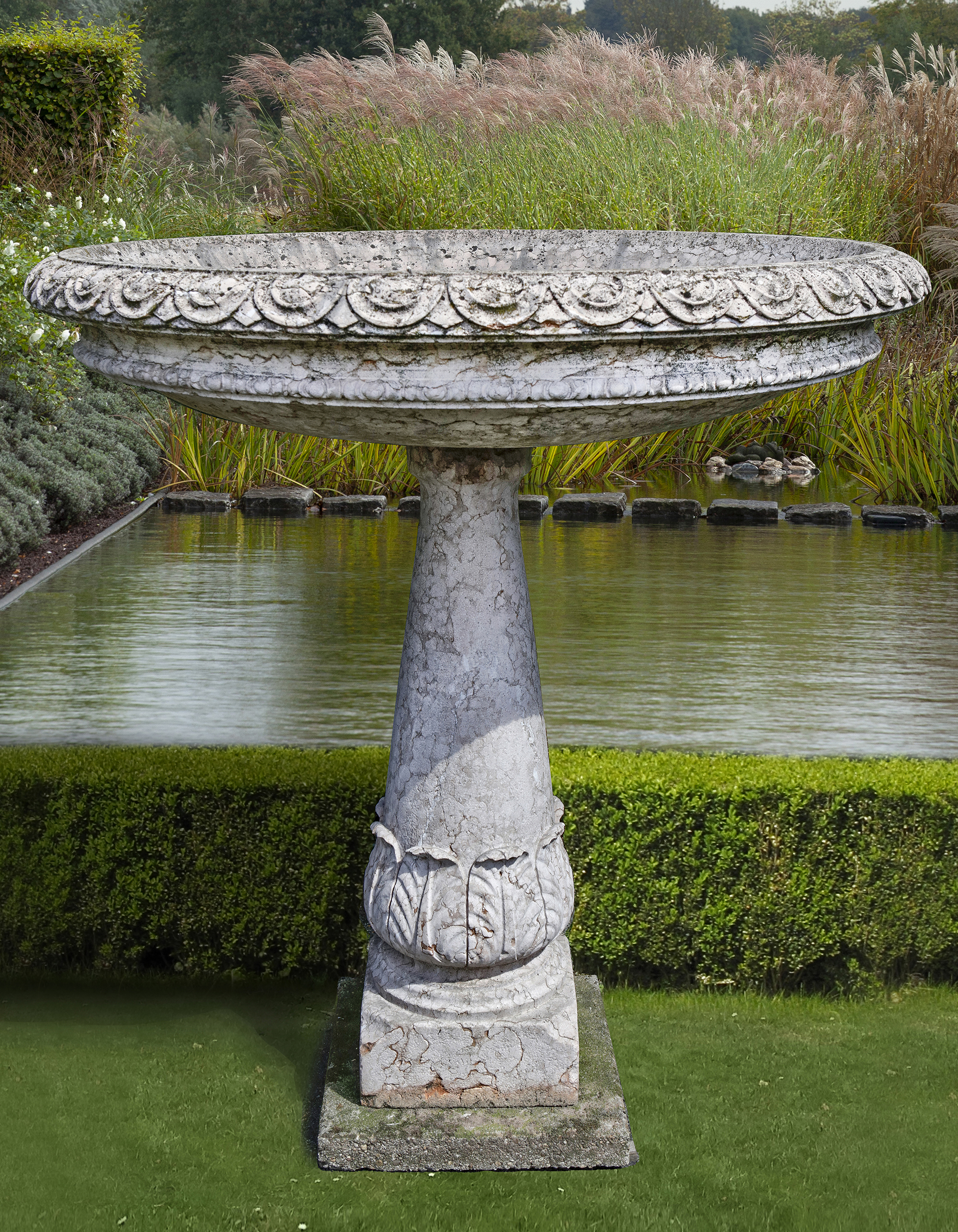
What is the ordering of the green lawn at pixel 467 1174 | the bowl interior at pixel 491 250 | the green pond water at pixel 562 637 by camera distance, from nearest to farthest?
the green lawn at pixel 467 1174 < the bowl interior at pixel 491 250 < the green pond water at pixel 562 637

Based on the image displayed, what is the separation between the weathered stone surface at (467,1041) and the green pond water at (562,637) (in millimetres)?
1611

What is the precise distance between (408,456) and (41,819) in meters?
1.33

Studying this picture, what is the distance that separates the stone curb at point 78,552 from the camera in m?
5.57

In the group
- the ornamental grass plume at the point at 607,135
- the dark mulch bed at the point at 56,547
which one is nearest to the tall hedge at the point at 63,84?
the ornamental grass plume at the point at 607,135

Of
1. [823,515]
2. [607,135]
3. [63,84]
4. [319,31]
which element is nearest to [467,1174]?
[823,515]

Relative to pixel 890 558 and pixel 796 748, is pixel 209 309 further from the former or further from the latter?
pixel 890 558

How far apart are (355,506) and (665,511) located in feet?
5.45

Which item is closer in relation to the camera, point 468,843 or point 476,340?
point 476,340

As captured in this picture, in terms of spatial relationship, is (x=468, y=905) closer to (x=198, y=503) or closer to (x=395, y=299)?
(x=395, y=299)

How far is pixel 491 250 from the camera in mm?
2709

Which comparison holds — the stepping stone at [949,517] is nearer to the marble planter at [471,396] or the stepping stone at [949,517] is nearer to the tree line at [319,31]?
the marble planter at [471,396]

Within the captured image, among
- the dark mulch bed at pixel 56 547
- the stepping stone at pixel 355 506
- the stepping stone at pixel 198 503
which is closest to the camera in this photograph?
the dark mulch bed at pixel 56 547

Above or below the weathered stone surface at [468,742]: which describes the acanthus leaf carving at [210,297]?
above

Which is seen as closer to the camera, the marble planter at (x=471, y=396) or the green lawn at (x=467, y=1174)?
the marble planter at (x=471, y=396)
